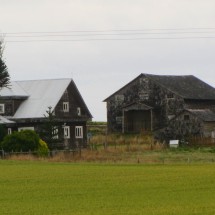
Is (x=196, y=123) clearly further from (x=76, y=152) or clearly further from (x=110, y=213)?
(x=110, y=213)

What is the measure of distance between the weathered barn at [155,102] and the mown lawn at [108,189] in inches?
1424

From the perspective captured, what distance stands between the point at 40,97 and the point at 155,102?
13425 millimetres

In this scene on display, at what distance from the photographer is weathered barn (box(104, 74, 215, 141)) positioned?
285 feet

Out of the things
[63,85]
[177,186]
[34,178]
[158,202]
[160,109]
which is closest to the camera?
[158,202]

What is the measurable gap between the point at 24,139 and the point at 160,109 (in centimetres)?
2705

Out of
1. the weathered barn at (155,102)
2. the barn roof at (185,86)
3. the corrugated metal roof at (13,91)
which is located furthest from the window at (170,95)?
the corrugated metal roof at (13,91)

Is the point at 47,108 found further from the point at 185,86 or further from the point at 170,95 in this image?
the point at 185,86

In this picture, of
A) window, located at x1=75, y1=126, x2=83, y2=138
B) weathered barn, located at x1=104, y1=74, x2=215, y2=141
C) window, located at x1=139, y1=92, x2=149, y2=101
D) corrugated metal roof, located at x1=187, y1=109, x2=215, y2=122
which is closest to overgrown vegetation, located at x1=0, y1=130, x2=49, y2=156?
window, located at x1=75, y1=126, x2=83, y2=138

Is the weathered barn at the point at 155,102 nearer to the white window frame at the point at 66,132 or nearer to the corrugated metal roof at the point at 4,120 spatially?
the white window frame at the point at 66,132

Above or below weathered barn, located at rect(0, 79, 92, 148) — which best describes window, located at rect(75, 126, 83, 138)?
below

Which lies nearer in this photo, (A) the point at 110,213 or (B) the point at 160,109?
(A) the point at 110,213

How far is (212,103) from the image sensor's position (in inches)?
3543

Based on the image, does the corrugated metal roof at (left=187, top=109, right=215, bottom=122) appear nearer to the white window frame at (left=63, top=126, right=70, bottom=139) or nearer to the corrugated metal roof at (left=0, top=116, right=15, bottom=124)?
the white window frame at (left=63, top=126, right=70, bottom=139)

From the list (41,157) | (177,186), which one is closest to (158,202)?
(177,186)
